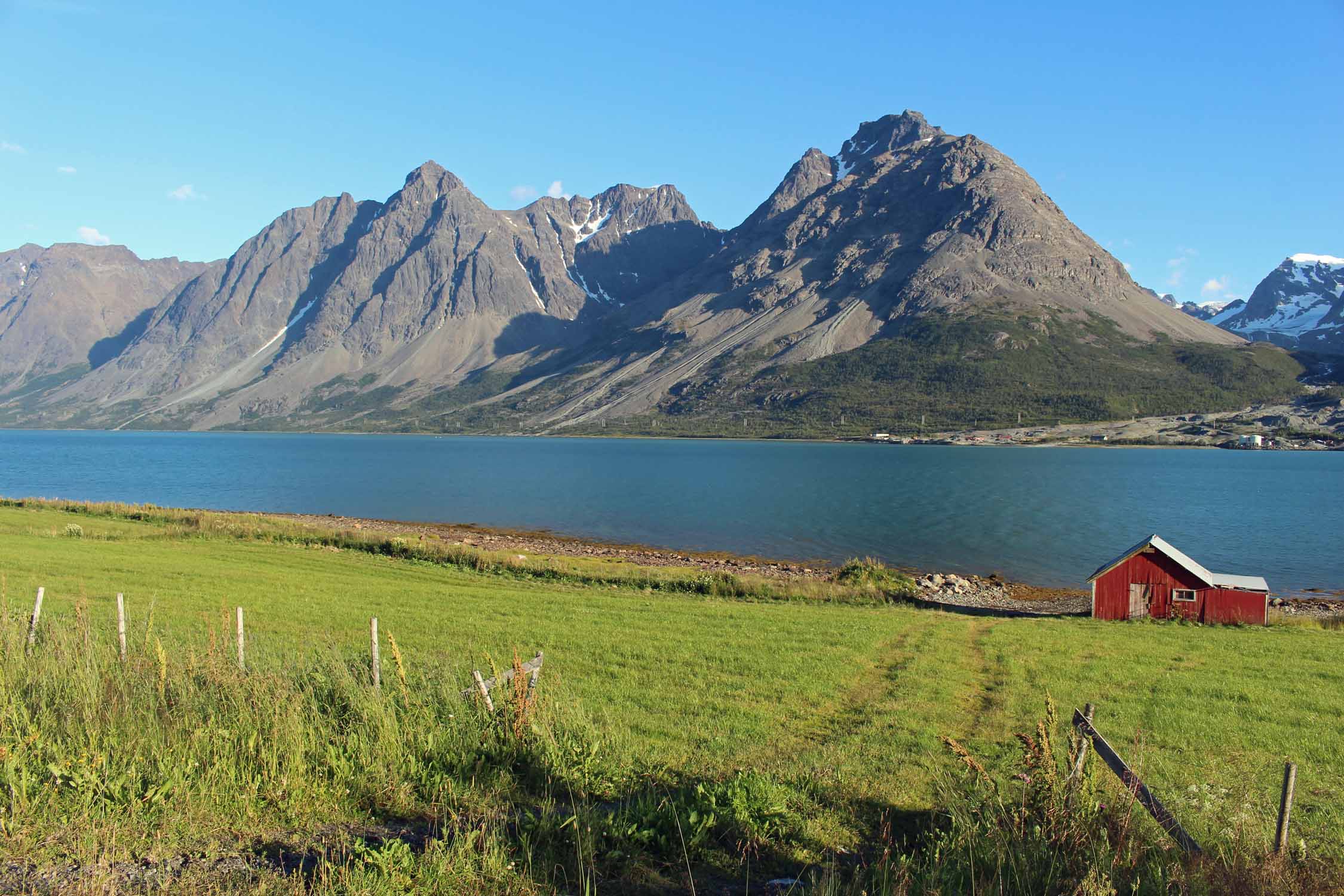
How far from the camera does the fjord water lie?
49.8 metres

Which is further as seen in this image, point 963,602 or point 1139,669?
point 963,602

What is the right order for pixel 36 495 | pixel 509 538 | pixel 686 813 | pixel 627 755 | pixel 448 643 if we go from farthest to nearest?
pixel 36 495 → pixel 509 538 → pixel 448 643 → pixel 627 755 → pixel 686 813

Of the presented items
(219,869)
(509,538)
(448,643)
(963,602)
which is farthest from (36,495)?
(219,869)

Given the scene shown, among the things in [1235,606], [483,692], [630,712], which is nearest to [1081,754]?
[483,692]

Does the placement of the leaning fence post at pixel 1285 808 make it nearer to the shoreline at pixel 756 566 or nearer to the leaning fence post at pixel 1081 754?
the leaning fence post at pixel 1081 754

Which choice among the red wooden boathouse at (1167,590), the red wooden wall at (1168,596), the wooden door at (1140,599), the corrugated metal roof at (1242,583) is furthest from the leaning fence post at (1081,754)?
the corrugated metal roof at (1242,583)

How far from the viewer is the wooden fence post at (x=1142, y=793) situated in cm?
627

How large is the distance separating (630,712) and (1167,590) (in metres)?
25.4

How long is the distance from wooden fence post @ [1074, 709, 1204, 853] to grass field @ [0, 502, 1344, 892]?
0.24m

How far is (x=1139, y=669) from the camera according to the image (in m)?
17.5

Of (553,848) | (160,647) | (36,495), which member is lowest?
(36,495)

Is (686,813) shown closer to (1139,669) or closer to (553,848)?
(553,848)

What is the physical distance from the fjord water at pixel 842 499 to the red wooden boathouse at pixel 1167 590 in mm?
11909

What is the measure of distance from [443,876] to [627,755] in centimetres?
372
